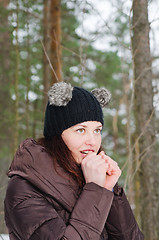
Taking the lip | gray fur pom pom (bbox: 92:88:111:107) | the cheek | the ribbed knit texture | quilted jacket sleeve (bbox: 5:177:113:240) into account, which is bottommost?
quilted jacket sleeve (bbox: 5:177:113:240)

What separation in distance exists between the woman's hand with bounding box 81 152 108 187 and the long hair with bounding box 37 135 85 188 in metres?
0.10

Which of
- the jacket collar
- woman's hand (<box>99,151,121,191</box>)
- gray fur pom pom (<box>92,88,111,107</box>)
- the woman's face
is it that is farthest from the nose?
gray fur pom pom (<box>92,88,111,107</box>)

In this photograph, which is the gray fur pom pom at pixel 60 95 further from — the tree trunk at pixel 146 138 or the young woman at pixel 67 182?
the tree trunk at pixel 146 138

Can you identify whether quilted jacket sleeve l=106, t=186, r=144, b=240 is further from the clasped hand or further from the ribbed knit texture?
the ribbed knit texture

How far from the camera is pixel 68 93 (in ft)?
5.51

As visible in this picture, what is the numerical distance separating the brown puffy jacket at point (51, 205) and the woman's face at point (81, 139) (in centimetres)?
14

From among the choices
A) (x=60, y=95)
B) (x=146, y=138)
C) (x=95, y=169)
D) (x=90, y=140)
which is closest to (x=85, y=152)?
(x=90, y=140)

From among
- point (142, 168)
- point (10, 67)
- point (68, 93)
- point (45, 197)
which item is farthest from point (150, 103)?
point (10, 67)

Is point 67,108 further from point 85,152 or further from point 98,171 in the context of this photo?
point 98,171

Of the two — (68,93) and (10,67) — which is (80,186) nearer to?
(68,93)

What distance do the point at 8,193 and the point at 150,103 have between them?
2.44m

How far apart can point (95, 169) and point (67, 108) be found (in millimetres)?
399

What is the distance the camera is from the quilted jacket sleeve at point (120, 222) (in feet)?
5.57

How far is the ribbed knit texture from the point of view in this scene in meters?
1.71
